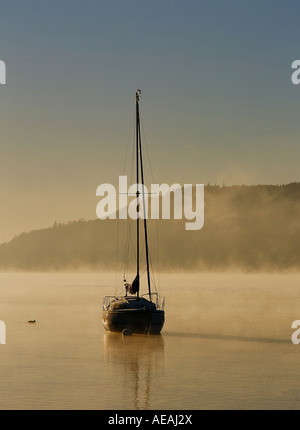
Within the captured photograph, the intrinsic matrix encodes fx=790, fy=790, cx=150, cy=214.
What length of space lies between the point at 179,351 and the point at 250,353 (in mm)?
5188

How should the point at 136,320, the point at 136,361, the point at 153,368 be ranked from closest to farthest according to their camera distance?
the point at 153,368
the point at 136,361
the point at 136,320

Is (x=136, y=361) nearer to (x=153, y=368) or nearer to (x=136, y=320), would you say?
(x=153, y=368)

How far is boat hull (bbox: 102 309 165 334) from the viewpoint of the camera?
63.7m

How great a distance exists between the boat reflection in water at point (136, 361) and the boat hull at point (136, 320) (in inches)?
31.5

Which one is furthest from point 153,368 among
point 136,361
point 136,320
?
point 136,320

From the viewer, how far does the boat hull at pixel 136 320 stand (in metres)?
63.7

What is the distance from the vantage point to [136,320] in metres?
63.8

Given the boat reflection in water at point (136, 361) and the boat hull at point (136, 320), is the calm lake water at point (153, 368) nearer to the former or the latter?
the boat reflection in water at point (136, 361)

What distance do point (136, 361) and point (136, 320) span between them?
1114 cm

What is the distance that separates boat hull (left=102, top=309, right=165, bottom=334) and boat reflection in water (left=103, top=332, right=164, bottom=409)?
31.5 inches

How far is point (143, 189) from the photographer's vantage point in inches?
2869

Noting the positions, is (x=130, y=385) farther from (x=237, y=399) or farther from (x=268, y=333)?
(x=268, y=333)
